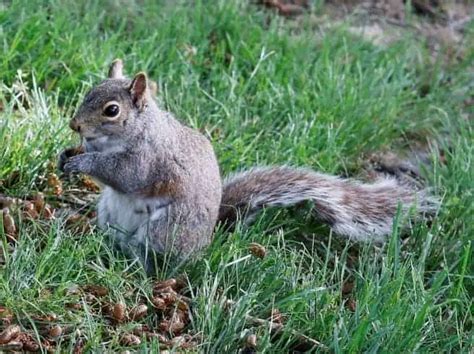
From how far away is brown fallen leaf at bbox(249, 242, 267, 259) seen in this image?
10.6 ft


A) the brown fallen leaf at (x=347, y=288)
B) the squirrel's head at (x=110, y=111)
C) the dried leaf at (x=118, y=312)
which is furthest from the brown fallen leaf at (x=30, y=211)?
the brown fallen leaf at (x=347, y=288)

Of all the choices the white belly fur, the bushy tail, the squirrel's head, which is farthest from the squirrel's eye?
the bushy tail

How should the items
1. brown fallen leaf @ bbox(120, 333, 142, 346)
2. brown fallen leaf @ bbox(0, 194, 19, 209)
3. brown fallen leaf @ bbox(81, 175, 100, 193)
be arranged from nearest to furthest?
brown fallen leaf @ bbox(120, 333, 142, 346) → brown fallen leaf @ bbox(0, 194, 19, 209) → brown fallen leaf @ bbox(81, 175, 100, 193)

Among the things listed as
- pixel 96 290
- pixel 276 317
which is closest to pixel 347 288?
pixel 276 317

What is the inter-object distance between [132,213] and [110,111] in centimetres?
34

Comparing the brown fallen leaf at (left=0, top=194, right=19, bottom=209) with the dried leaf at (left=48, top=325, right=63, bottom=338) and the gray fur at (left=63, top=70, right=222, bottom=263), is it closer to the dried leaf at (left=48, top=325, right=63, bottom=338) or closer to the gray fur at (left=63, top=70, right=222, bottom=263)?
the gray fur at (left=63, top=70, right=222, bottom=263)

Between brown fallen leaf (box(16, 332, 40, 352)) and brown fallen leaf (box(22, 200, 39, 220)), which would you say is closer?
brown fallen leaf (box(16, 332, 40, 352))

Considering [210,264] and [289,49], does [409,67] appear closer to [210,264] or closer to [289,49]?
[289,49]

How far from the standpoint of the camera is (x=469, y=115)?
462cm

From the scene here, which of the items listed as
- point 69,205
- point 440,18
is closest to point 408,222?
point 69,205

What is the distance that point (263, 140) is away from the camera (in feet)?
13.2

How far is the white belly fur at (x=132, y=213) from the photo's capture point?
325cm

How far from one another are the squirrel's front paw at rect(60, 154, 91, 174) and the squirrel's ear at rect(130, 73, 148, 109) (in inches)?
8.6

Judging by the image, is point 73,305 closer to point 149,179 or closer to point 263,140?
point 149,179
